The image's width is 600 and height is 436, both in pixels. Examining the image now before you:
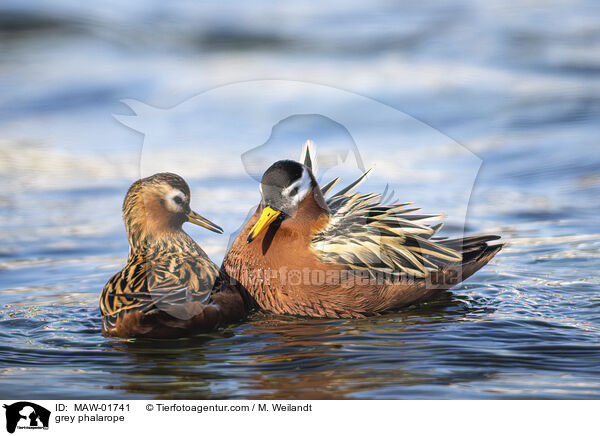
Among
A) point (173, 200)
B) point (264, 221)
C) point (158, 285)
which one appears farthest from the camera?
point (173, 200)

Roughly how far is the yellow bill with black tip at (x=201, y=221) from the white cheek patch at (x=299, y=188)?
79 centimetres

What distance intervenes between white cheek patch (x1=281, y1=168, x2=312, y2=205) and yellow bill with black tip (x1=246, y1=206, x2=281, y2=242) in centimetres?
19

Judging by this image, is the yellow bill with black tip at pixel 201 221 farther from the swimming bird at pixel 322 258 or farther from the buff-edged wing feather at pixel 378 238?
the buff-edged wing feather at pixel 378 238

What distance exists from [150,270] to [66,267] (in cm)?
251

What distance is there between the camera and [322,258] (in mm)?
8180

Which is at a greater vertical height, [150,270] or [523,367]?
[150,270]

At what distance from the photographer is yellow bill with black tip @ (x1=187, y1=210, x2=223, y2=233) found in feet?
27.5

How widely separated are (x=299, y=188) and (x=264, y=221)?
48 cm

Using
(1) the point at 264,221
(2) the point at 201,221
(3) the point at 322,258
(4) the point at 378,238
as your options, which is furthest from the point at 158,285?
(4) the point at 378,238

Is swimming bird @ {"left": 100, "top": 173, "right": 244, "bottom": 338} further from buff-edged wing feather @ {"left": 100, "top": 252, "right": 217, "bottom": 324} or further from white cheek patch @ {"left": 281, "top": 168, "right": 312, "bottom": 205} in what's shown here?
white cheek patch @ {"left": 281, "top": 168, "right": 312, "bottom": 205}

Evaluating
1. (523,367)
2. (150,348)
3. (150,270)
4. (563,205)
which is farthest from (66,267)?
(563,205)

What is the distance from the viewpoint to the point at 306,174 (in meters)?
8.23

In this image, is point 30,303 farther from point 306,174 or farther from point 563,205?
point 563,205

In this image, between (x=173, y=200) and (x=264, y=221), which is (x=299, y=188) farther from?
(x=173, y=200)
